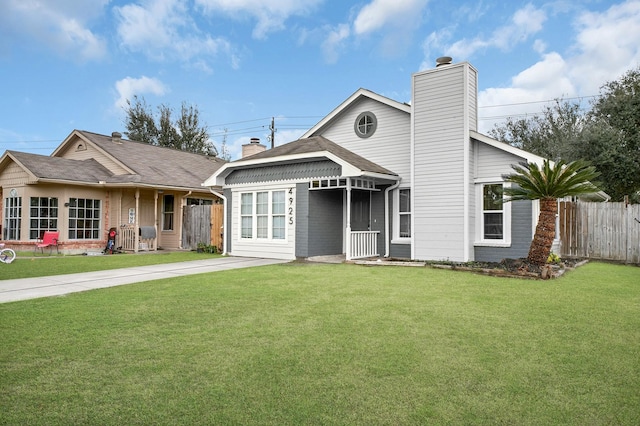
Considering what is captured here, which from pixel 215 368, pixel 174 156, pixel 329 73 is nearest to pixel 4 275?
pixel 215 368

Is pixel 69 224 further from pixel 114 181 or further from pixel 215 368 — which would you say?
pixel 215 368

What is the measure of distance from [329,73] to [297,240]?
40.9 feet

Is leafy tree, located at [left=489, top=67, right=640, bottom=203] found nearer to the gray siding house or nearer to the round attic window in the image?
the gray siding house

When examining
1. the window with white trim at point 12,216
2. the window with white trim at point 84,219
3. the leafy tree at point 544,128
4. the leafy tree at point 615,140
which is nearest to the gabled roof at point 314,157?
the window with white trim at point 84,219

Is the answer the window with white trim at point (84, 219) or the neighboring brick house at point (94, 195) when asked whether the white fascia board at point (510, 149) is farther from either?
the window with white trim at point (84, 219)

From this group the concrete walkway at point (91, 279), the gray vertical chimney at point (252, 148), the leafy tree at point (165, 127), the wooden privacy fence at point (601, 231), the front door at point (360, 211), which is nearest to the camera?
the concrete walkway at point (91, 279)

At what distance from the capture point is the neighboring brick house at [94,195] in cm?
1681

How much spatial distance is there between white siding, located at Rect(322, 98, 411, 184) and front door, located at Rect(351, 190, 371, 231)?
4.33ft

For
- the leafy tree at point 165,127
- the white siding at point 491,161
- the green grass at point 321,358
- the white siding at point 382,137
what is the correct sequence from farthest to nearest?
the leafy tree at point 165,127
the white siding at point 382,137
the white siding at point 491,161
the green grass at point 321,358

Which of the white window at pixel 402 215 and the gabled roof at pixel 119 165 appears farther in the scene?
the gabled roof at pixel 119 165

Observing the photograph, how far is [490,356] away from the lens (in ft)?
14.1

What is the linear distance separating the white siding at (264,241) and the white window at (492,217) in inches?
229

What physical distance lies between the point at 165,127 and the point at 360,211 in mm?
32625

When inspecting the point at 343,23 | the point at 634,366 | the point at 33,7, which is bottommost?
the point at 634,366
